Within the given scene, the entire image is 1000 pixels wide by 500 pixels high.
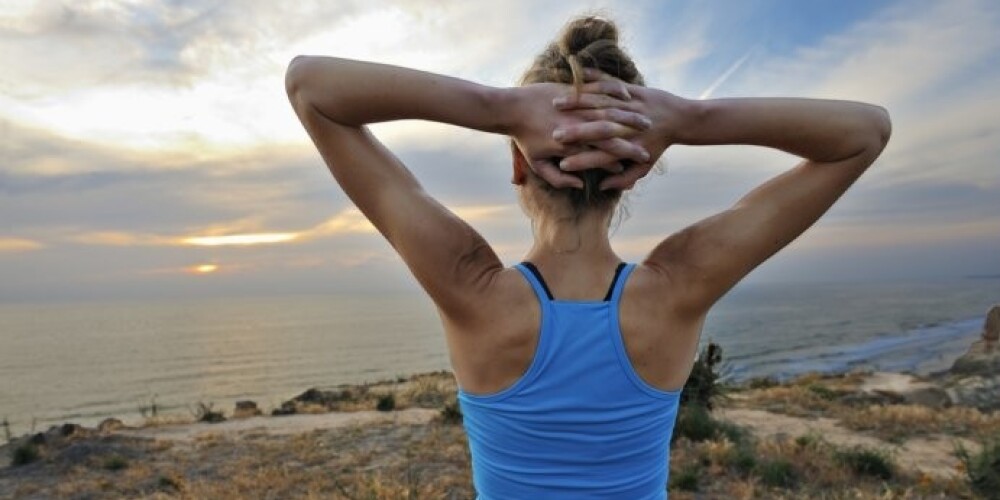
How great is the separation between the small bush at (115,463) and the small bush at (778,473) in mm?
7569

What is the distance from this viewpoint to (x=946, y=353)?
112 feet

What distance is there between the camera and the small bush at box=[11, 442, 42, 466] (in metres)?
9.87

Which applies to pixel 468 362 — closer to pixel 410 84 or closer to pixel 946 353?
pixel 410 84

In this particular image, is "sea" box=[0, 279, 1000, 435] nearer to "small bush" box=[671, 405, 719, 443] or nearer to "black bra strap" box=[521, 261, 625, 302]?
"small bush" box=[671, 405, 719, 443]

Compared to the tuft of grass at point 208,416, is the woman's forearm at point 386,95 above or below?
above

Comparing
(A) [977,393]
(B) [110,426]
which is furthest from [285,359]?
(A) [977,393]

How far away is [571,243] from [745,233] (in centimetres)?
34

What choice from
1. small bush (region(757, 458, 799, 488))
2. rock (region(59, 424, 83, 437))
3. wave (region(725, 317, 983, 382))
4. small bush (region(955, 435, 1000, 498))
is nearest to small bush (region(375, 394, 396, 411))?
rock (region(59, 424, 83, 437))

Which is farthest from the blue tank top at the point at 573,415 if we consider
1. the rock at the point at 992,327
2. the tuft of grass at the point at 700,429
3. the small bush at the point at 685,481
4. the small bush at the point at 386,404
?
the rock at the point at 992,327

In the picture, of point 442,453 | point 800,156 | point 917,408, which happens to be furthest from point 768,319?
point 800,156

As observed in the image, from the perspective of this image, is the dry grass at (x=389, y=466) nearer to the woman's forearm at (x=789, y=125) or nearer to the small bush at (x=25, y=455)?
the small bush at (x=25, y=455)

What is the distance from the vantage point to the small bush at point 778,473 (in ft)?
22.8

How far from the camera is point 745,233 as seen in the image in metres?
1.43

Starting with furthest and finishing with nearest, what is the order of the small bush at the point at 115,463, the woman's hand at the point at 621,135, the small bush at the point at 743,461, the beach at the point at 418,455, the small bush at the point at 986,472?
1. the small bush at the point at 115,463
2. the small bush at the point at 743,461
3. the beach at the point at 418,455
4. the small bush at the point at 986,472
5. the woman's hand at the point at 621,135
